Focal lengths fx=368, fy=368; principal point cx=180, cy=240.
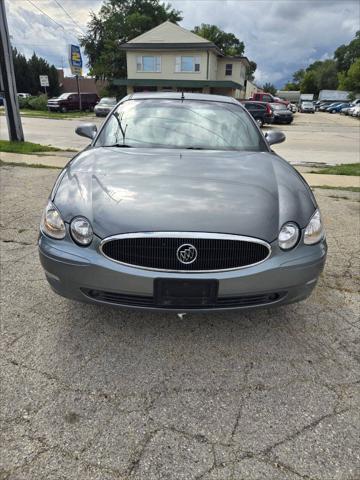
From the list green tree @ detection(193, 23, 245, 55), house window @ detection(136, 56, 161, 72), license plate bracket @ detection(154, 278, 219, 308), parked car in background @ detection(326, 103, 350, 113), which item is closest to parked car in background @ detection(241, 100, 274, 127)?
house window @ detection(136, 56, 161, 72)

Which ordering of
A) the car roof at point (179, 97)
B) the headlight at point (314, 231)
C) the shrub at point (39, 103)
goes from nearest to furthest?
→ 1. the headlight at point (314, 231)
2. the car roof at point (179, 97)
3. the shrub at point (39, 103)

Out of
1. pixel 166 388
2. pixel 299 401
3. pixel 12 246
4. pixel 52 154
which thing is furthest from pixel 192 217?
pixel 52 154

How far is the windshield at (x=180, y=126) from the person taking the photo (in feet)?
11.2

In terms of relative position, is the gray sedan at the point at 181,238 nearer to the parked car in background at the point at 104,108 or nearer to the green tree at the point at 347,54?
the parked car in background at the point at 104,108

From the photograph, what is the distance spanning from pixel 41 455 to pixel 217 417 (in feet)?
2.90

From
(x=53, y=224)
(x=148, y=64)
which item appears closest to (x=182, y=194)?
(x=53, y=224)

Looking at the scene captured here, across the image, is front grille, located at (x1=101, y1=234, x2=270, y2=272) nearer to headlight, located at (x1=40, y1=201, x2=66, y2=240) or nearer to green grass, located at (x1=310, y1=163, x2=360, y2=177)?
headlight, located at (x1=40, y1=201, x2=66, y2=240)

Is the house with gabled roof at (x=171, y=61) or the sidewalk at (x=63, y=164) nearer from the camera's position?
the sidewalk at (x=63, y=164)

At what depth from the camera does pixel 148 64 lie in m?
39.1

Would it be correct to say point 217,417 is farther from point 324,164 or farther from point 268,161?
point 324,164

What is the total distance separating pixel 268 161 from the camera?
307 cm

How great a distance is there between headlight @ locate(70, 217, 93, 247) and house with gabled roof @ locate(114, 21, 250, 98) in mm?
38663

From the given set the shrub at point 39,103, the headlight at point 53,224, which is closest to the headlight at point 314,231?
the headlight at point 53,224

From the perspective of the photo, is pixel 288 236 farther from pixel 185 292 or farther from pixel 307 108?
pixel 307 108
